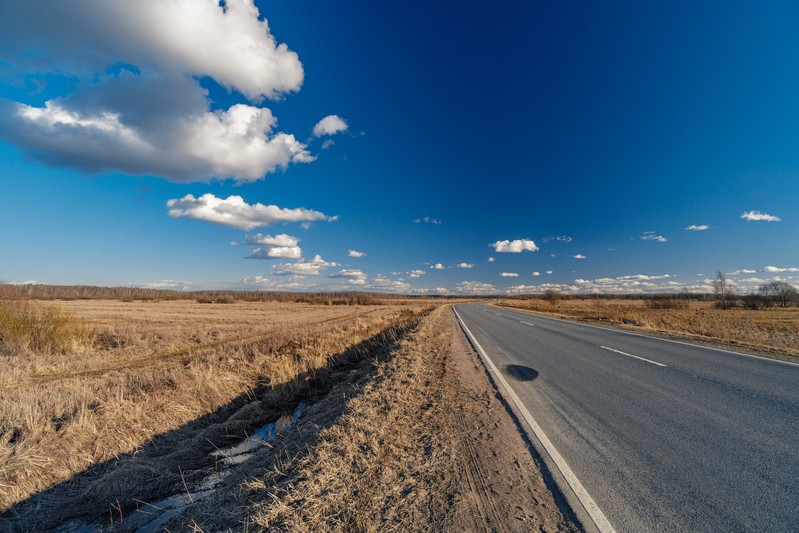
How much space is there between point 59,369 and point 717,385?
1824cm

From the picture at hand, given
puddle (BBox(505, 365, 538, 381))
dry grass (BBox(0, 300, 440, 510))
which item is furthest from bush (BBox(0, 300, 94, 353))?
puddle (BBox(505, 365, 538, 381))

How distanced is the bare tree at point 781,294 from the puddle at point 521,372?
259 feet

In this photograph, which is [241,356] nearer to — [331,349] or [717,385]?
[331,349]

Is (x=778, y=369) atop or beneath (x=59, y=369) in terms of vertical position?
atop

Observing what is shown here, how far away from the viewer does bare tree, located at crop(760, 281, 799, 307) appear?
56.5m

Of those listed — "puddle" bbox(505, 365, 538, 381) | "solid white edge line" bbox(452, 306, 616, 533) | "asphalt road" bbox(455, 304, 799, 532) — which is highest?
"asphalt road" bbox(455, 304, 799, 532)

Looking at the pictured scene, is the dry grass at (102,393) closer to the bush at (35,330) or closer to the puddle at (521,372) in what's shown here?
the bush at (35,330)

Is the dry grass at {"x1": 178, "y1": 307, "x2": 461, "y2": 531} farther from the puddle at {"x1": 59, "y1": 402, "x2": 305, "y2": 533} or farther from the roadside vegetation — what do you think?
the roadside vegetation

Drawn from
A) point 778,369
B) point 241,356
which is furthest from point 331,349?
point 778,369

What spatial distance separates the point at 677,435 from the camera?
419cm

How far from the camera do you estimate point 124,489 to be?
188 inches

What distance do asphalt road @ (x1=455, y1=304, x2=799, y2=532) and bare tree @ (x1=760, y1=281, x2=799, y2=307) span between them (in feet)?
245

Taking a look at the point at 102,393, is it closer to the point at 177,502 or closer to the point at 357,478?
the point at 177,502

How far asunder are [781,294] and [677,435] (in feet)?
271
